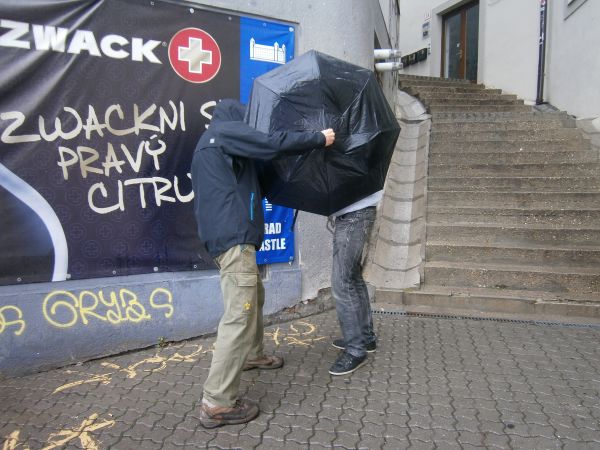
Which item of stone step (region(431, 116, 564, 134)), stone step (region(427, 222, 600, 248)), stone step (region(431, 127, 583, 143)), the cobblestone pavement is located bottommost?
the cobblestone pavement

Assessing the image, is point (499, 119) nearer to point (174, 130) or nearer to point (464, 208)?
point (464, 208)

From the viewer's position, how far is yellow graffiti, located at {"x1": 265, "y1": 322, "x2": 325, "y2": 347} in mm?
3912

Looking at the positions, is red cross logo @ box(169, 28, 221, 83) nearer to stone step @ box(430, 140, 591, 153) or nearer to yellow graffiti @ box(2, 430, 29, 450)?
yellow graffiti @ box(2, 430, 29, 450)

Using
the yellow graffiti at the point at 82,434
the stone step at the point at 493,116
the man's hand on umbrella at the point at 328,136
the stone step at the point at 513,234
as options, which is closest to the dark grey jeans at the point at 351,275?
the man's hand on umbrella at the point at 328,136

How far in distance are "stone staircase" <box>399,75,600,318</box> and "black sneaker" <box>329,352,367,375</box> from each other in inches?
58.9

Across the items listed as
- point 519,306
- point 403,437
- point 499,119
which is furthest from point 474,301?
point 499,119

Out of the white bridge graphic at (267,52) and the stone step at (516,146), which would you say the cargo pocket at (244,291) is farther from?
the stone step at (516,146)

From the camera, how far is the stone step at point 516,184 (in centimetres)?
601

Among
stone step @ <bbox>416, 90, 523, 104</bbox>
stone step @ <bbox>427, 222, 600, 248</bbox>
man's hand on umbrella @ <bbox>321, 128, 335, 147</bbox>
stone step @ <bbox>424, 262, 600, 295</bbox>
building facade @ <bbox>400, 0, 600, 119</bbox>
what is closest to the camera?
man's hand on umbrella @ <bbox>321, 128, 335, 147</bbox>

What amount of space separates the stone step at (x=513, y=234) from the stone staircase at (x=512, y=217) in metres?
0.01

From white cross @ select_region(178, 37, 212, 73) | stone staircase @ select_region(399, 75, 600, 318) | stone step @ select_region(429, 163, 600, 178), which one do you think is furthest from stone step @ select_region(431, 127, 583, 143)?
white cross @ select_region(178, 37, 212, 73)

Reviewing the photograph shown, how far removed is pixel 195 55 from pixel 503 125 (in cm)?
551

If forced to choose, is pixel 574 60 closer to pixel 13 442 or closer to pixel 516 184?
pixel 516 184

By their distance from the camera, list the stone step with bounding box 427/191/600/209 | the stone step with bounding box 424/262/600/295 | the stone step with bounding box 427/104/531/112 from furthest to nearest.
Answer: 1. the stone step with bounding box 427/104/531/112
2. the stone step with bounding box 427/191/600/209
3. the stone step with bounding box 424/262/600/295
